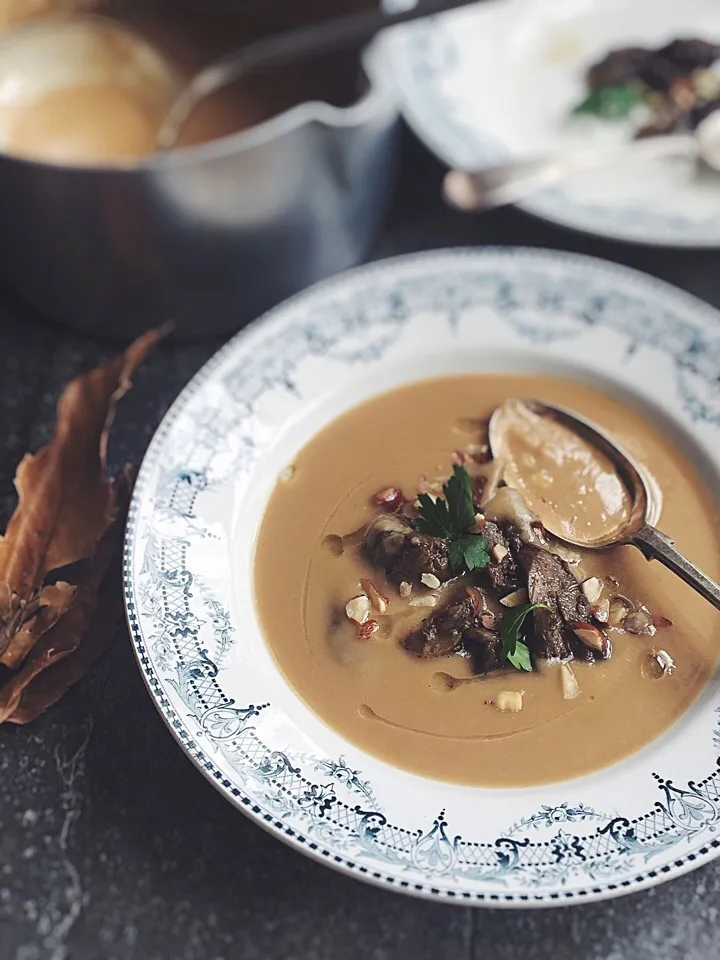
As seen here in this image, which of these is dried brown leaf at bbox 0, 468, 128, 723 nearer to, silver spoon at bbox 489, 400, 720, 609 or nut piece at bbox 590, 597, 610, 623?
silver spoon at bbox 489, 400, 720, 609

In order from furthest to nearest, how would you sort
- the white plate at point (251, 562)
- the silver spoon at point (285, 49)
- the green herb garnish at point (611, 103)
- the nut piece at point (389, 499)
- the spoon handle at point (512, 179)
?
the green herb garnish at point (611, 103), the spoon handle at point (512, 179), the silver spoon at point (285, 49), the nut piece at point (389, 499), the white plate at point (251, 562)

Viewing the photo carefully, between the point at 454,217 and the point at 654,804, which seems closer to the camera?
the point at 654,804

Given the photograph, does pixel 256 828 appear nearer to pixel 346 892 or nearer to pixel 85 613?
pixel 346 892

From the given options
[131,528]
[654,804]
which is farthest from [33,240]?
[654,804]

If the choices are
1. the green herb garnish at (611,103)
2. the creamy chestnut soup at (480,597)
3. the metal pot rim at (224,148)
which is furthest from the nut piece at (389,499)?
the green herb garnish at (611,103)

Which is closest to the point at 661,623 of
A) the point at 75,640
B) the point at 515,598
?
the point at 515,598

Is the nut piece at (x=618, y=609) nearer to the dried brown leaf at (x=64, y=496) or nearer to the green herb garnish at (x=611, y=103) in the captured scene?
the dried brown leaf at (x=64, y=496)

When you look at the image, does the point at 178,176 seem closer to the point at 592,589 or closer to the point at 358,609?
the point at 358,609
